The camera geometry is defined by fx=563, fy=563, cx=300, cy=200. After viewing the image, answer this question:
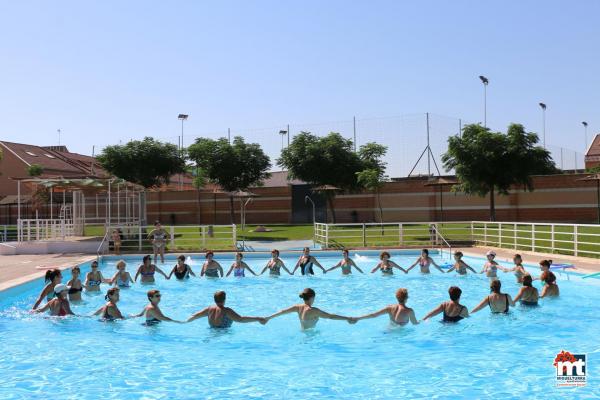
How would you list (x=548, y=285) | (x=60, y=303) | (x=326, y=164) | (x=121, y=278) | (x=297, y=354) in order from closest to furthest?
(x=297, y=354)
(x=60, y=303)
(x=548, y=285)
(x=121, y=278)
(x=326, y=164)

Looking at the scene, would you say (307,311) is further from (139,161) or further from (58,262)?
(139,161)

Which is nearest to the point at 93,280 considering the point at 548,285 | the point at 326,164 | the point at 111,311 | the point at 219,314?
the point at 111,311

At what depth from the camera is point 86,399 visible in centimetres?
691

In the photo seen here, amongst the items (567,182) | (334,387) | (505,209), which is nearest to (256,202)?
(505,209)

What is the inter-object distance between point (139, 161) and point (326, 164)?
1541cm

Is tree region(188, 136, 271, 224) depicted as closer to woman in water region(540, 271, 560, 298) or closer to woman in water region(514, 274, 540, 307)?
woman in water region(540, 271, 560, 298)

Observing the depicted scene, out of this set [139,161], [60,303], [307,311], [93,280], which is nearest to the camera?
[307,311]

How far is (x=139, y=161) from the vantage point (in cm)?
4509

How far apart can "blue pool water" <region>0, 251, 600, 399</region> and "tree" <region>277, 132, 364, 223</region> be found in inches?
1076

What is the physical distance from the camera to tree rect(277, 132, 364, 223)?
40750 mm

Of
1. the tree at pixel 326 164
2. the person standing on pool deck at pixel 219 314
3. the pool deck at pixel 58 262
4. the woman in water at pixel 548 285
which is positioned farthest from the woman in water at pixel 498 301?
the tree at pixel 326 164

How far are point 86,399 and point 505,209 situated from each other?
3744 centimetres

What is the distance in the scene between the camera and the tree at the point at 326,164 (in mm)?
40750

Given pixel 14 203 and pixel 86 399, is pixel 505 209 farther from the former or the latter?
pixel 14 203
